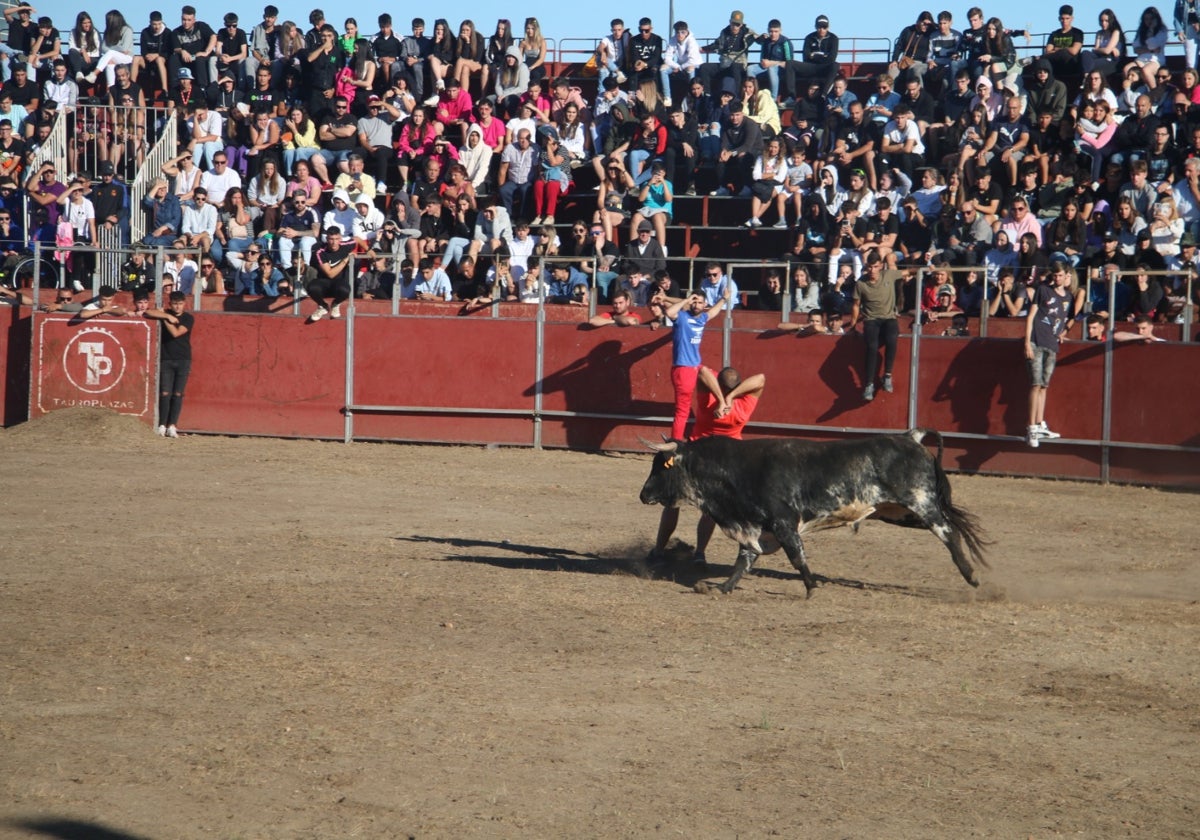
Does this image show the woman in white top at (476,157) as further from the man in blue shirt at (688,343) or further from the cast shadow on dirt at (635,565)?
the cast shadow on dirt at (635,565)

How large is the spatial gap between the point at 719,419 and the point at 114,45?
64.5 ft

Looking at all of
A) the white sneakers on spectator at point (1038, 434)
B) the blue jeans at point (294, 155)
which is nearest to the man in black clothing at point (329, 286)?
the blue jeans at point (294, 155)

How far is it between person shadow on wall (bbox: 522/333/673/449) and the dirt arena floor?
4.64 meters

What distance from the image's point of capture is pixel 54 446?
18.2m

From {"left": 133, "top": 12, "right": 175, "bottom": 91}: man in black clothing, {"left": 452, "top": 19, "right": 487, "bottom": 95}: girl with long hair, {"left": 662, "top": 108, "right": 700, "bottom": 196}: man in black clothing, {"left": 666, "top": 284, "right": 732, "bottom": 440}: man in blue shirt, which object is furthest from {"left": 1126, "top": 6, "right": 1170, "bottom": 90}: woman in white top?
{"left": 133, "top": 12, "right": 175, "bottom": 91}: man in black clothing

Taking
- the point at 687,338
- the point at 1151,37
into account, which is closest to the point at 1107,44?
the point at 1151,37

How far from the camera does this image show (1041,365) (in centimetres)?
1705

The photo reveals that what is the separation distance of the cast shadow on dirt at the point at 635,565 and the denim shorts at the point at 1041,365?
6519 mm

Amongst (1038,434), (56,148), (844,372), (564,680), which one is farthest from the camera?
(56,148)

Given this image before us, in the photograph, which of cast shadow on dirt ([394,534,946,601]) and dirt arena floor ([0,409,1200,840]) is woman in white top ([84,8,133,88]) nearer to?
dirt arena floor ([0,409,1200,840])

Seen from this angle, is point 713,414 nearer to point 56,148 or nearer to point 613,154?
point 613,154

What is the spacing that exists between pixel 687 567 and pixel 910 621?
227 cm

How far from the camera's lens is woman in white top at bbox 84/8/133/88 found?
26734 mm

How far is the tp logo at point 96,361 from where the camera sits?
763 inches
